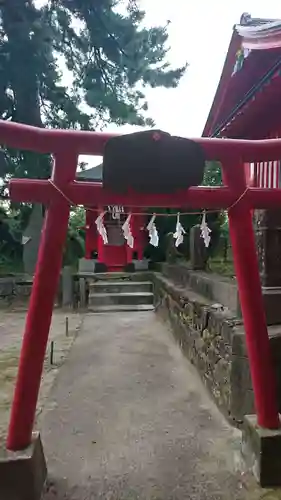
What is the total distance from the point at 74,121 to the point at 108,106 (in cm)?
130

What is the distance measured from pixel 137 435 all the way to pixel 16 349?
4.29m

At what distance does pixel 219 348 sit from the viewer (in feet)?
14.5

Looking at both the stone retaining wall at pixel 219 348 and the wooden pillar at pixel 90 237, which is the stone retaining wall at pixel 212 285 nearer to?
the stone retaining wall at pixel 219 348

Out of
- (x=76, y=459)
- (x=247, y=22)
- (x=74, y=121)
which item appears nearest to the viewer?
(x=76, y=459)

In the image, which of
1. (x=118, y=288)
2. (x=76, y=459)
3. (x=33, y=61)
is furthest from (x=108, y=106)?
(x=76, y=459)

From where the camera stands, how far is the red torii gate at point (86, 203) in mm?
2855

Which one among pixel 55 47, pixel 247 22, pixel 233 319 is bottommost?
pixel 233 319

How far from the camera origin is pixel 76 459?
3.42 m

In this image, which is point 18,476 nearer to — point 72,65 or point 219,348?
point 219,348

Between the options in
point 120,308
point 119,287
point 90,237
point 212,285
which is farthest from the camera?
point 90,237

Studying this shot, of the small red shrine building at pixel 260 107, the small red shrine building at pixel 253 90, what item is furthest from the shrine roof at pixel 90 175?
the small red shrine building at pixel 253 90

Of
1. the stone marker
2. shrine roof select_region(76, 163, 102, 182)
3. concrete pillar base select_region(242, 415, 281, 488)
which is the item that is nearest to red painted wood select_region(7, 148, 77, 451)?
concrete pillar base select_region(242, 415, 281, 488)

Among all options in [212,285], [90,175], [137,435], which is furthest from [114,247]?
[137,435]

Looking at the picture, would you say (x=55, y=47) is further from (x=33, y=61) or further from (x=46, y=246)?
(x=46, y=246)
